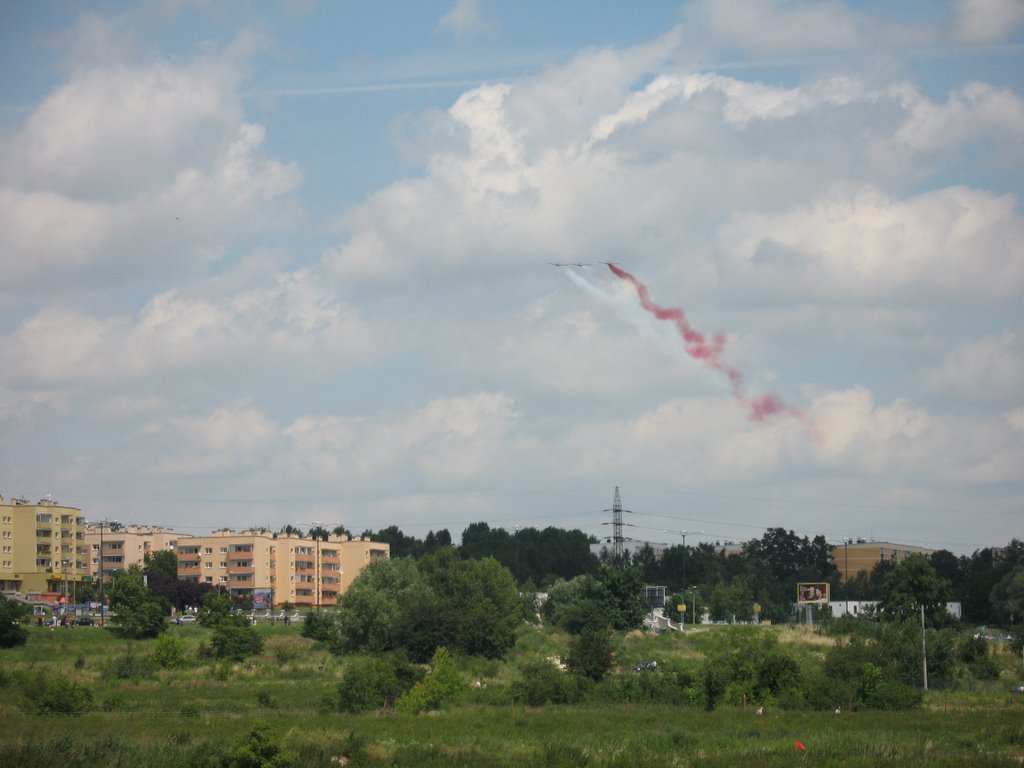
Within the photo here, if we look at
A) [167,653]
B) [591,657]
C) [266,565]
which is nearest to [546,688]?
[591,657]

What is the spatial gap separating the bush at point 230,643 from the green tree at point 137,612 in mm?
10842

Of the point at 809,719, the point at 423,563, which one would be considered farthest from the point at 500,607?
the point at 809,719

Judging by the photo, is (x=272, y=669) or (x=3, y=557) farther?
(x=3, y=557)

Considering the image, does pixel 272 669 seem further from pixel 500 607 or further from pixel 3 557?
pixel 3 557

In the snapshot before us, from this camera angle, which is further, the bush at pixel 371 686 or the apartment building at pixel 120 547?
the apartment building at pixel 120 547

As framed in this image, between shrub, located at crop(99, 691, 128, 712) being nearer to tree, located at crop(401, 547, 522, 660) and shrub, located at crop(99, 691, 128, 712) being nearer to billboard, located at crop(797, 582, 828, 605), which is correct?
tree, located at crop(401, 547, 522, 660)

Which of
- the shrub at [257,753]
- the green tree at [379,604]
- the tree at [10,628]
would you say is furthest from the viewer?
the green tree at [379,604]

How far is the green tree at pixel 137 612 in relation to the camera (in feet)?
311

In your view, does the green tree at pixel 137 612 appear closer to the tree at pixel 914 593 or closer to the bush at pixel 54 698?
the bush at pixel 54 698

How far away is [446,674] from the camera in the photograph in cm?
6806

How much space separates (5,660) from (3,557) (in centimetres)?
7565

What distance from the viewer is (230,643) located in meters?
85.7

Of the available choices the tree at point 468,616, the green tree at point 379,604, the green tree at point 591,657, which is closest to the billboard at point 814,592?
the tree at point 468,616

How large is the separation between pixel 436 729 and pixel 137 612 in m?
49.2
